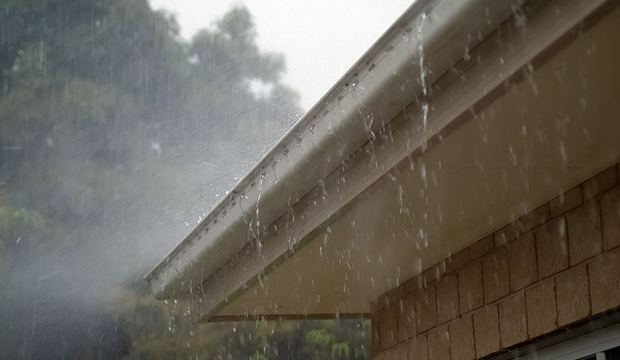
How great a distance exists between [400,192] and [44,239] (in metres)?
16.9

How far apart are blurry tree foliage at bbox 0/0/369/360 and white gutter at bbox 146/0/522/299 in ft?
43.5

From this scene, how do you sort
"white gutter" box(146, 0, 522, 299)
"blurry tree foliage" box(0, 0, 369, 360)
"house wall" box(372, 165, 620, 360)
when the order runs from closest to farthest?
"white gutter" box(146, 0, 522, 299) → "house wall" box(372, 165, 620, 360) → "blurry tree foliage" box(0, 0, 369, 360)

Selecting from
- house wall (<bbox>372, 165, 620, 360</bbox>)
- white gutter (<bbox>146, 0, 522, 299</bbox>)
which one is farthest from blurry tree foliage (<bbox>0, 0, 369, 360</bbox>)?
white gutter (<bbox>146, 0, 522, 299</bbox>)

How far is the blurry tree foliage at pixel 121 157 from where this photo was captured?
18.2m

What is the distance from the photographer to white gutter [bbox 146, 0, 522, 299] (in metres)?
2.80

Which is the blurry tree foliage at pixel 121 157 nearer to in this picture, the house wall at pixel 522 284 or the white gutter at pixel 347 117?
the house wall at pixel 522 284

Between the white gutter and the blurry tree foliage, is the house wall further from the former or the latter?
the blurry tree foliage

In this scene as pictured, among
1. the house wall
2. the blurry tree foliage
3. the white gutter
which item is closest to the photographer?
the white gutter

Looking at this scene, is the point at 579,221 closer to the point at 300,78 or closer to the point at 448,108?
the point at 448,108

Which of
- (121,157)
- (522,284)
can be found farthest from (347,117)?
(121,157)

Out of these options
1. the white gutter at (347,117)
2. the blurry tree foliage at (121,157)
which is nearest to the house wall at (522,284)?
the white gutter at (347,117)

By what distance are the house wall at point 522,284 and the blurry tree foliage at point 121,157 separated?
1282 centimetres

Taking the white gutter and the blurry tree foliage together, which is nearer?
the white gutter

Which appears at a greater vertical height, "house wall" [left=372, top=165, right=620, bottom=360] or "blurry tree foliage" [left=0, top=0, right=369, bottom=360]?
"blurry tree foliage" [left=0, top=0, right=369, bottom=360]
